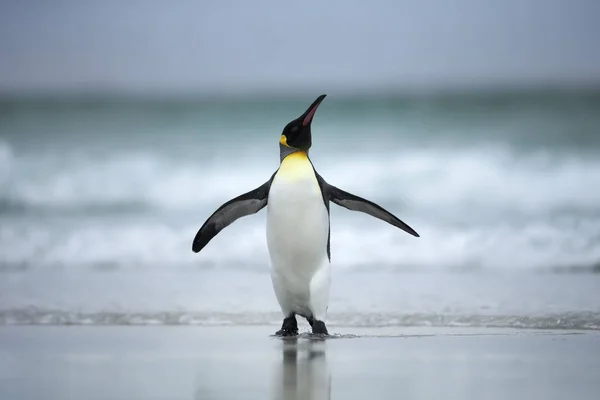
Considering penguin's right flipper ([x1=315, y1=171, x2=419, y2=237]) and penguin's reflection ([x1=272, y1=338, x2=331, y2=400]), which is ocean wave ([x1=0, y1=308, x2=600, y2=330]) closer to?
penguin's right flipper ([x1=315, y1=171, x2=419, y2=237])

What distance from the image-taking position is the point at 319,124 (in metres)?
11.9

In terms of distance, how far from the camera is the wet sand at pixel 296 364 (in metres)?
2.77

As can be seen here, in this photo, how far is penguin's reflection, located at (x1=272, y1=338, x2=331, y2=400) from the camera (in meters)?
2.68

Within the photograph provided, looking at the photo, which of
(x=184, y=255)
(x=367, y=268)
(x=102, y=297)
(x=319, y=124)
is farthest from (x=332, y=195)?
(x=319, y=124)

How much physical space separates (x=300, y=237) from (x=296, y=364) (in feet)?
3.55

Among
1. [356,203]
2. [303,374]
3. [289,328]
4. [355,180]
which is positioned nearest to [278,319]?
[289,328]

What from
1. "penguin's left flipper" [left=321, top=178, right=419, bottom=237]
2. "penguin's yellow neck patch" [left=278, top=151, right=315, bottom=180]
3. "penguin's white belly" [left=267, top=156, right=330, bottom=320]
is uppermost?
"penguin's yellow neck patch" [left=278, top=151, right=315, bottom=180]

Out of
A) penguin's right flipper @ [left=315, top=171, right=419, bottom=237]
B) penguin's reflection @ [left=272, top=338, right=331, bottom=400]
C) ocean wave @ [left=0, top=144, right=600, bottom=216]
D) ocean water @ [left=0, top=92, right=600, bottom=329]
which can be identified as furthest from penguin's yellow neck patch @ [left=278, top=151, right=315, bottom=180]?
ocean wave @ [left=0, top=144, right=600, bottom=216]

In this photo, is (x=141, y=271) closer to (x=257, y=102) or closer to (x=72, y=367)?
(x=72, y=367)

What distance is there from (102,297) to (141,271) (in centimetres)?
178

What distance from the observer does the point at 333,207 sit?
30.1ft

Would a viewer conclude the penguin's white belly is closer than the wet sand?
No

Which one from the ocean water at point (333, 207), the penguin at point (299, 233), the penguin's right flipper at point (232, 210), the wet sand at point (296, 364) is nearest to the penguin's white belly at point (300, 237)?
the penguin at point (299, 233)

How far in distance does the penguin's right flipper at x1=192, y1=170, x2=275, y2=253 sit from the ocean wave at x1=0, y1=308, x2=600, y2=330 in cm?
45
